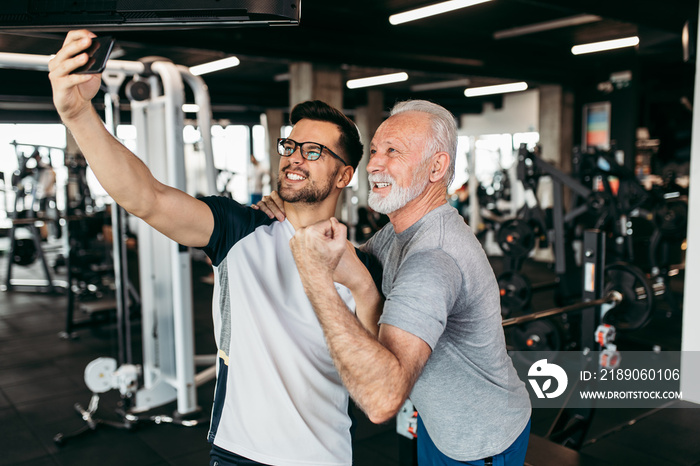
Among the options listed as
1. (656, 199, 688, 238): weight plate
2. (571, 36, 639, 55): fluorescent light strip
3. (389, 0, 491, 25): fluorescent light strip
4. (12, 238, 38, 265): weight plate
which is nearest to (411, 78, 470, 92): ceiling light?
(571, 36, 639, 55): fluorescent light strip

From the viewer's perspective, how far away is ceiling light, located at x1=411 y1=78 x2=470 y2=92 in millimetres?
11055

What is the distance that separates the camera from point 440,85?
11648 mm

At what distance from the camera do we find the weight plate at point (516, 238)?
15.1 feet

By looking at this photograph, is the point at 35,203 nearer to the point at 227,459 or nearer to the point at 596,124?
the point at 227,459

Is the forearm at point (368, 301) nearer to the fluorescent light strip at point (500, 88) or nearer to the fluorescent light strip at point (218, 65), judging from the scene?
the fluorescent light strip at point (218, 65)

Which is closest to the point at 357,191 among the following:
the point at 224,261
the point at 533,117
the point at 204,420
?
the point at 533,117

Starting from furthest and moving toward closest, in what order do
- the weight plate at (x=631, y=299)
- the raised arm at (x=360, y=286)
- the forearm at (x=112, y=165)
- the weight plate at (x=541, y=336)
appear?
1. the weight plate at (x=541, y=336)
2. the weight plate at (x=631, y=299)
3. the raised arm at (x=360, y=286)
4. the forearm at (x=112, y=165)

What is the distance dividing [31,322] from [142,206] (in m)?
5.37

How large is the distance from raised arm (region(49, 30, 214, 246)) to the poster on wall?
9.29m

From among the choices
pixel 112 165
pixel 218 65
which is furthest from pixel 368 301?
pixel 218 65

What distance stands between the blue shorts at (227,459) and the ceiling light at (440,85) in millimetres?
10310

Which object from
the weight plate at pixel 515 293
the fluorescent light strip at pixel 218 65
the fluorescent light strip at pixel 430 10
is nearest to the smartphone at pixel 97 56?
the weight plate at pixel 515 293

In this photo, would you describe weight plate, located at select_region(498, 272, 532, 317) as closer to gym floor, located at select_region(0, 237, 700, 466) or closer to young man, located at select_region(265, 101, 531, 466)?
gym floor, located at select_region(0, 237, 700, 466)

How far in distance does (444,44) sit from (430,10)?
1526 millimetres
